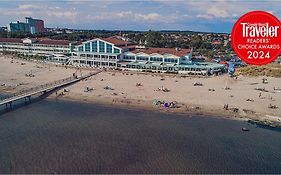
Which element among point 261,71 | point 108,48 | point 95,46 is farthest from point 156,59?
point 261,71

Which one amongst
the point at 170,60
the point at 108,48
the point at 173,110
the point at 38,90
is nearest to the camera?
the point at 173,110

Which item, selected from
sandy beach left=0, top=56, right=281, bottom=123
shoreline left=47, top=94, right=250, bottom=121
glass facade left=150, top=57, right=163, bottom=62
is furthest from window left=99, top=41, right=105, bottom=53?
shoreline left=47, top=94, right=250, bottom=121

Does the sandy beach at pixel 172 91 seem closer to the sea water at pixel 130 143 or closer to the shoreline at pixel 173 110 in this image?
the shoreline at pixel 173 110

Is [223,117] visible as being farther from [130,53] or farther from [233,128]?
[130,53]

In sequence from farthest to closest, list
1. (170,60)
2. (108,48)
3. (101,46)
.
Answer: (101,46), (108,48), (170,60)

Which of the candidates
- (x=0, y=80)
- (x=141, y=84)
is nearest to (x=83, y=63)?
(x=0, y=80)

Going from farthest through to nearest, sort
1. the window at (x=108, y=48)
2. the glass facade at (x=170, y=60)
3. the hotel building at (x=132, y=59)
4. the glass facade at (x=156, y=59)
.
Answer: the window at (x=108, y=48)
the glass facade at (x=156, y=59)
the glass facade at (x=170, y=60)
the hotel building at (x=132, y=59)

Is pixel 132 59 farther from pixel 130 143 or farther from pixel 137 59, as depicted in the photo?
pixel 130 143

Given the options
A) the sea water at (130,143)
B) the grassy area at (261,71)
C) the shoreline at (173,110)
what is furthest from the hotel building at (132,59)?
the sea water at (130,143)
